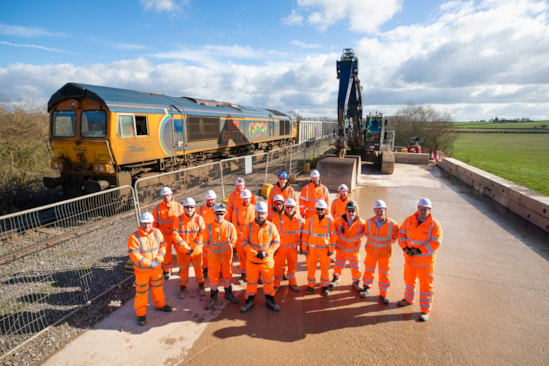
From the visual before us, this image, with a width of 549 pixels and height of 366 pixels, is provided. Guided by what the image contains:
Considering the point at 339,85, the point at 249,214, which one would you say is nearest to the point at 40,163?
the point at 249,214

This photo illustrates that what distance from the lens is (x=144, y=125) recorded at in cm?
898

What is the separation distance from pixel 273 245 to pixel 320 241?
78cm

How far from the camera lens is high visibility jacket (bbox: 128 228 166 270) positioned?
3.89m

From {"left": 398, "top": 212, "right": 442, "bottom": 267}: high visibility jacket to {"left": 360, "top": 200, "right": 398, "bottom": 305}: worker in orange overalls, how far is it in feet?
0.86

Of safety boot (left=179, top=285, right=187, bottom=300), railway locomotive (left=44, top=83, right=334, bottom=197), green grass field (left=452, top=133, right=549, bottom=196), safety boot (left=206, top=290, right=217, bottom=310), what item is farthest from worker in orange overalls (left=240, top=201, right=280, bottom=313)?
green grass field (left=452, top=133, right=549, bottom=196)


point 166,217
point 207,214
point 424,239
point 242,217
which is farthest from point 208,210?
point 424,239

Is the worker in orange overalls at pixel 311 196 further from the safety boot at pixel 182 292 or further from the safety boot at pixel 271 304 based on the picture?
the safety boot at pixel 182 292

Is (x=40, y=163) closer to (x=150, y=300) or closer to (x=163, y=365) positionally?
(x=150, y=300)

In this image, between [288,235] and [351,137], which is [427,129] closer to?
[351,137]

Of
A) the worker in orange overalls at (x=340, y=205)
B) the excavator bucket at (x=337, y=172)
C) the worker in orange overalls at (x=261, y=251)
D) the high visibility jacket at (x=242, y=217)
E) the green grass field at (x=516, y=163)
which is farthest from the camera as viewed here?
the green grass field at (x=516, y=163)

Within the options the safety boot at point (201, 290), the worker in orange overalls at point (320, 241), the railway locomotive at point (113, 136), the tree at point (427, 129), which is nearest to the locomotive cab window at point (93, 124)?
the railway locomotive at point (113, 136)

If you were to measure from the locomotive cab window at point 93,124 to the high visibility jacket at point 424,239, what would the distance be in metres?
8.03

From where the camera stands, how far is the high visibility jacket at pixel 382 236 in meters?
4.38

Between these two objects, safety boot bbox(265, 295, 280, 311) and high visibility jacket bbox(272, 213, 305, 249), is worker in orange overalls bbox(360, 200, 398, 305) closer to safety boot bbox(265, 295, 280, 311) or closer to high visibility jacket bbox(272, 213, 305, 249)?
high visibility jacket bbox(272, 213, 305, 249)
